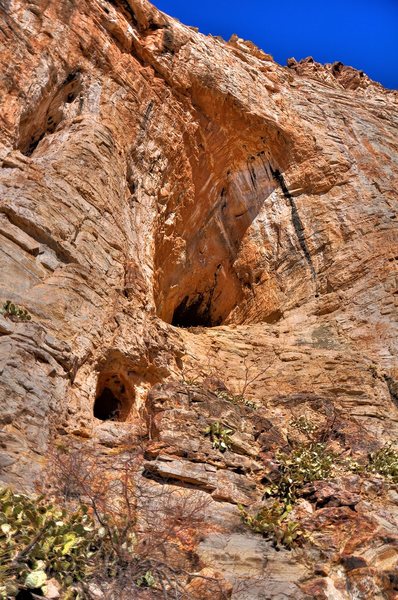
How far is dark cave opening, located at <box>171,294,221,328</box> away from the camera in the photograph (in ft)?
69.7

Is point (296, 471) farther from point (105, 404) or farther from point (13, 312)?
point (13, 312)

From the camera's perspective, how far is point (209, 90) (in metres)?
21.4

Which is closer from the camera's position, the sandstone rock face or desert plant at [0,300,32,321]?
the sandstone rock face

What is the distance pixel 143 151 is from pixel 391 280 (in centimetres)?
794

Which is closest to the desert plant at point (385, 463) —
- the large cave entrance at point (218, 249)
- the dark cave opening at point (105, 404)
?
the dark cave opening at point (105, 404)

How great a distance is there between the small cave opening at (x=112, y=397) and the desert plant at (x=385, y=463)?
4.36 metres

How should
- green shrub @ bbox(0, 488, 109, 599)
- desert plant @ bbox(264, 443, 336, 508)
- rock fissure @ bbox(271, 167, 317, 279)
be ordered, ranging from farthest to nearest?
rock fissure @ bbox(271, 167, 317, 279) → desert plant @ bbox(264, 443, 336, 508) → green shrub @ bbox(0, 488, 109, 599)

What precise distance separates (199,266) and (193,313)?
5.60ft

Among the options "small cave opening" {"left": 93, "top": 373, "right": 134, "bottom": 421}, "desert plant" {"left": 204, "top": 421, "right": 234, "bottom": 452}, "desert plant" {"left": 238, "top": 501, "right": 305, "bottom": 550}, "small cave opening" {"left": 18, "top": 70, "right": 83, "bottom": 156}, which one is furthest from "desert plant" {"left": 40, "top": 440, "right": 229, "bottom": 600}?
"small cave opening" {"left": 18, "top": 70, "right": 83, "bottom": 156}

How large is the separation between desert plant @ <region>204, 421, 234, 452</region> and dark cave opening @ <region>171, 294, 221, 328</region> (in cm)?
1167

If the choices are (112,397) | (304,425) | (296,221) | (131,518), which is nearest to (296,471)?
(131,518)

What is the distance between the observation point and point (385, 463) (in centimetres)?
1027

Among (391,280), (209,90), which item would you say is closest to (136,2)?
(209,90)

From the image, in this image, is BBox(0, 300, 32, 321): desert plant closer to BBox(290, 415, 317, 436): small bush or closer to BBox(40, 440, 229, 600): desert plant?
BBox(40, 440, 229, 600): desert plant
